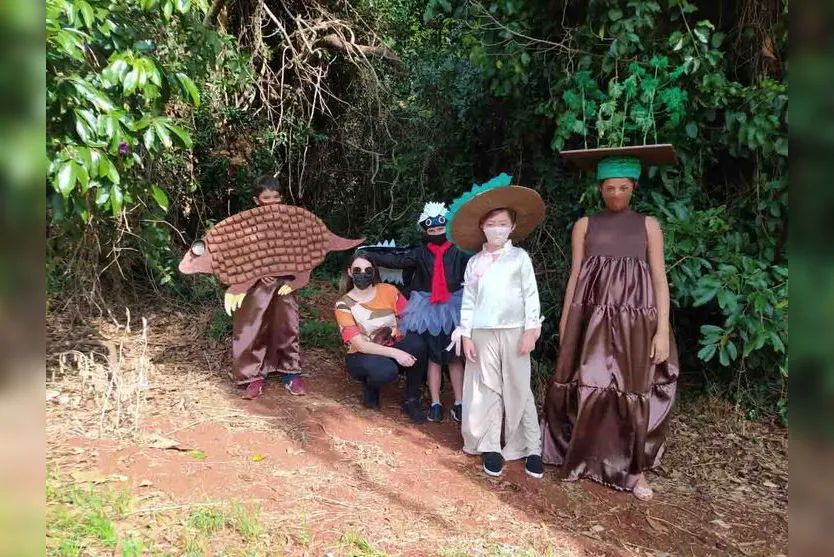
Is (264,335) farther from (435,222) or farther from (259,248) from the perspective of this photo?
(435,222)

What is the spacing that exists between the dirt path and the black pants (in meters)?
0.30

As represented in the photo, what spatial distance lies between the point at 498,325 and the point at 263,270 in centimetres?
196

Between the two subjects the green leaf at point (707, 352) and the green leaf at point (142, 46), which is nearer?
the green leaf at point (142, 46)

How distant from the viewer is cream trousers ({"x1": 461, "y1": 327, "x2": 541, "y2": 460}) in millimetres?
3613

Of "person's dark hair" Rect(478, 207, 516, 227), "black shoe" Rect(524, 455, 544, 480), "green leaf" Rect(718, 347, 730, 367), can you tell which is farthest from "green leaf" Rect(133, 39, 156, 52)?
"green leaf" Rect(718, 347, 730, 367)

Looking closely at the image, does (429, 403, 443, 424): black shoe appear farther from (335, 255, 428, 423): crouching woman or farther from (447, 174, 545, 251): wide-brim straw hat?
(447, 174, 545, 251): wide-brim straw hat

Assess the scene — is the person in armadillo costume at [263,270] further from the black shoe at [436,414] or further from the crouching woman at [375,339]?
the black shoe at [436,414]

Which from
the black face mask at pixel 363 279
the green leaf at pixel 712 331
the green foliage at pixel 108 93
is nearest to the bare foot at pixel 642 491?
the green leaf at pixel 712 331

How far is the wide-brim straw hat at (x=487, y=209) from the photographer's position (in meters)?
3.56

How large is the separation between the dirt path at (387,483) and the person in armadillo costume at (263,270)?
0.88ft

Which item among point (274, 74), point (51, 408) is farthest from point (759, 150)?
point (274, 74)

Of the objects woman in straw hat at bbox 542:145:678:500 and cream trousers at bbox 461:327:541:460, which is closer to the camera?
woman in straw hat at bbox 542:145:678:500

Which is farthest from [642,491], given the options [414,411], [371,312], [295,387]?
[295,387]

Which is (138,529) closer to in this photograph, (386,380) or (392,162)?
(386,380)
